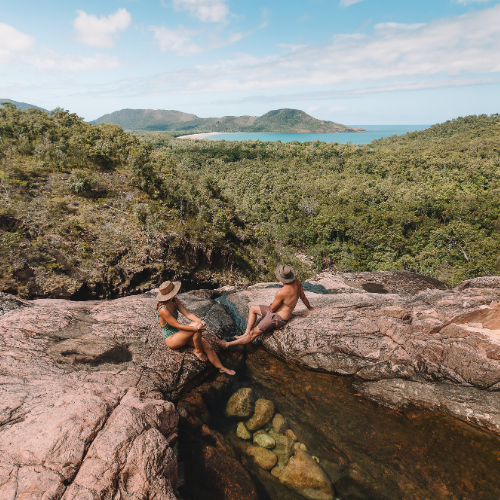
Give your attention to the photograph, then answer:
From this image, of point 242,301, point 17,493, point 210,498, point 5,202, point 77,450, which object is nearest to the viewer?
point 17,493

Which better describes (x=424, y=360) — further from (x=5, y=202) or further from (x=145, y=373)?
(x=5, y=202)

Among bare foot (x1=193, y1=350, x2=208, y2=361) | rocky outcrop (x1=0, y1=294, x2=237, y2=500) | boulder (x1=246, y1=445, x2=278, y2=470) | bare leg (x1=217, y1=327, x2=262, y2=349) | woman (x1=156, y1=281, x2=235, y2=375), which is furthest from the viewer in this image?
bare leg (x1=217, y1=327, x2=262, y2=349)

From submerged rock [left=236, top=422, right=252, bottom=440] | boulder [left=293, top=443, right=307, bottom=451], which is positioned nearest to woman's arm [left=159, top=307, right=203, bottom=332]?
submerged rock [left=236, top=422, right=252, bottom=440]

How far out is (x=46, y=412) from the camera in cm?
447

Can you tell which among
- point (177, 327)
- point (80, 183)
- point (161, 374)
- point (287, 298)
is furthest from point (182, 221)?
point (161, 374)

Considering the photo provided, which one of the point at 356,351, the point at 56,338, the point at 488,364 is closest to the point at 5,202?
the point at 56,338

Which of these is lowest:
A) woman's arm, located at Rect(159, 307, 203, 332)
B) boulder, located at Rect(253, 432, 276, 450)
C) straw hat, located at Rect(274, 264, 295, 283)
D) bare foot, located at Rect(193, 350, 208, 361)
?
boulder, located at Rect(253, 432, 276, 450)

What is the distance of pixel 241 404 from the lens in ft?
23.2

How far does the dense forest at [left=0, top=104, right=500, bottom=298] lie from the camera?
1573 cm

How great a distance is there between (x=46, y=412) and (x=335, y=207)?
4104 cm

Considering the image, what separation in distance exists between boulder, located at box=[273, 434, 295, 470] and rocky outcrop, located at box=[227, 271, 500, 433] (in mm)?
2130

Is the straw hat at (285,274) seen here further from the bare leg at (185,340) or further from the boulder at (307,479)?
the boulder at (307,479)

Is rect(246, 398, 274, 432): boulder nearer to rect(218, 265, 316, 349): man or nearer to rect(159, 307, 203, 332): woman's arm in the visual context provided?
rect(218, 265, 316, 349): man

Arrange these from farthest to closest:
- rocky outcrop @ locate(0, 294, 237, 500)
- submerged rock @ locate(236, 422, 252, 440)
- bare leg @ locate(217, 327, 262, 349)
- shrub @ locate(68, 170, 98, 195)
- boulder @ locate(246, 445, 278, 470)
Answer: shrub @ locate(68, 170, 98, 195)
bare leg @ locate(217, 327, 262, 349)
submerged rock @ locate(236, 422, 252, 440)
boulder @ locate(246, 445, 278, 470)
rocky outcrop @ locate(0, 294, 237, 500)
